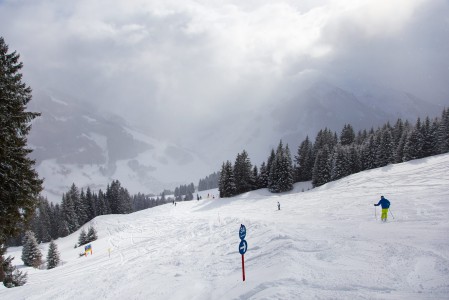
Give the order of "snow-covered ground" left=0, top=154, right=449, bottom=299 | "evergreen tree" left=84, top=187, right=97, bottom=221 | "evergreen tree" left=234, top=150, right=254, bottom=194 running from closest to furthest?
"snow-covered ground" left=0, top=154, right=449, bottom=299 → "evergreen tree" left=234, top=150, right=254, bottom=194 → "evergreen tree" left=84, top=187, right=97, bottom=221

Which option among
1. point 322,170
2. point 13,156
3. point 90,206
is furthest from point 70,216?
point 13,156

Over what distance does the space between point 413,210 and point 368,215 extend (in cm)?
265

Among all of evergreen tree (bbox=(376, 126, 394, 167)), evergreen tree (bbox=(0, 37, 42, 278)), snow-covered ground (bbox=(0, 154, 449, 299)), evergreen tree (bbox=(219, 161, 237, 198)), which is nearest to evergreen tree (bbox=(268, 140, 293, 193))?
evergreen tree (bbox=(219, 161, 237, 198))

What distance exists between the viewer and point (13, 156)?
12.2 meters

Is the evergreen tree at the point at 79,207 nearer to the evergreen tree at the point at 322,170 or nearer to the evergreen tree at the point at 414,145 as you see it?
the evergreen tree at the point at 322,170

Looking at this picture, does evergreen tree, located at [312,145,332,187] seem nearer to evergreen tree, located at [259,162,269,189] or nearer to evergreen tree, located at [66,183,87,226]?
evergreen tree, located at [259,162,269,189]

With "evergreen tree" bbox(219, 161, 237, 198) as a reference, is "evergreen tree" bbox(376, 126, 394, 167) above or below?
above

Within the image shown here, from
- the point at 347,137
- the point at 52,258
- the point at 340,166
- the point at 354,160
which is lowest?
the point at 52,258

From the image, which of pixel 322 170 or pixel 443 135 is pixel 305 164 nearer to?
pixel 322 170

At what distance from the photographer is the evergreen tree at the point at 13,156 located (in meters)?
11.8

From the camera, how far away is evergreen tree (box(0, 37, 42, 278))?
11.8 metres

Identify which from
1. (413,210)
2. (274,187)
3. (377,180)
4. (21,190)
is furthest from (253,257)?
(274,187)

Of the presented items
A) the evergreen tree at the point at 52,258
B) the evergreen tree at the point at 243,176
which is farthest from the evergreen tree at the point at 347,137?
the evergreen tree at the point at 52,258

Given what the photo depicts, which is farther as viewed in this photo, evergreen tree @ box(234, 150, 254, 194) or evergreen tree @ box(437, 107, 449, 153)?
evergreen tree @ box(234, 150, 254, 194)
